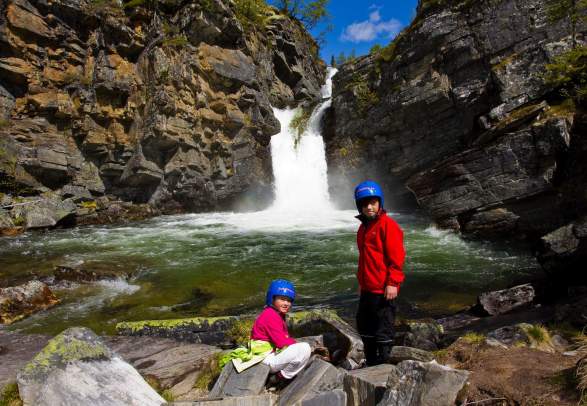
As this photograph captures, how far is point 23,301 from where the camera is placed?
8844 mm

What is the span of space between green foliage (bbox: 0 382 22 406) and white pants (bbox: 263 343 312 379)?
2.45 meters

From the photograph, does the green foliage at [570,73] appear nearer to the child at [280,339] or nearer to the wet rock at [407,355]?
the wet rock at [407,355]

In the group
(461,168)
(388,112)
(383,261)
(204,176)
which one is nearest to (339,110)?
(388,112)

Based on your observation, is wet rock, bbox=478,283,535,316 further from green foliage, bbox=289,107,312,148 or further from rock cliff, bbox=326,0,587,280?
green foliage, bbox=289,107,312,148

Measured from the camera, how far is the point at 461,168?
1549 centimetres

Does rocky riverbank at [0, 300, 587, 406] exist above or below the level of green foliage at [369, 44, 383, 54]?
below

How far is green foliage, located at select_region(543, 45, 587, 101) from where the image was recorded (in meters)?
13.2

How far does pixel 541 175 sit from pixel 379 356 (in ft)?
41.9

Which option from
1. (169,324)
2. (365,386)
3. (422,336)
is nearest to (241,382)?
(365,386)

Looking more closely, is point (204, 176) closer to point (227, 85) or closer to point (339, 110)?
point (227, 85)

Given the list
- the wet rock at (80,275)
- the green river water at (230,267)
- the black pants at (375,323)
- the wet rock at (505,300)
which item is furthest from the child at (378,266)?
the wet rock at (80,275)

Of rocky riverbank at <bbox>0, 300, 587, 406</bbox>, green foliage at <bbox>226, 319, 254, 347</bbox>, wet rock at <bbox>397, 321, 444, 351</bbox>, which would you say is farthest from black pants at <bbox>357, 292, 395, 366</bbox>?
green foliage at <bbox>226, 319, 254, 347</bbox>

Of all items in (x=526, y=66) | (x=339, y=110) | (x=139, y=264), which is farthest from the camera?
(x=339, y=110)

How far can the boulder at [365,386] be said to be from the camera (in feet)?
10.5
